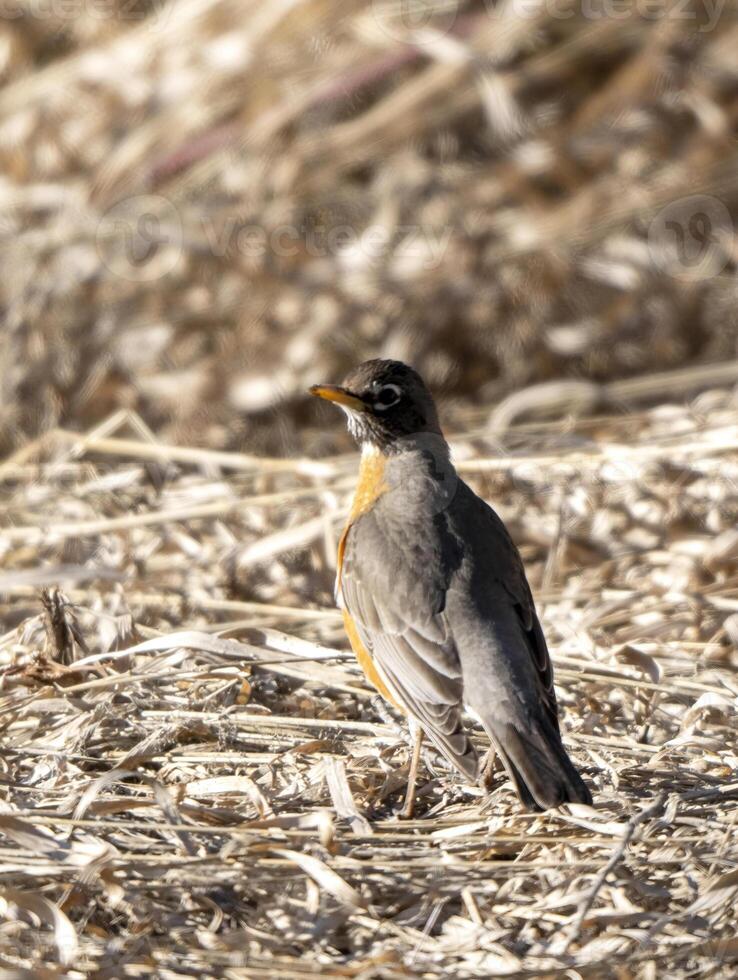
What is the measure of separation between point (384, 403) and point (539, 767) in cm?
154

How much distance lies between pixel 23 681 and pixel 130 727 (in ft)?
1.41

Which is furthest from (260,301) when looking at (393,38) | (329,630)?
(329,630)

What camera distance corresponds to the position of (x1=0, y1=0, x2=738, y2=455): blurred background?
7.58 metres

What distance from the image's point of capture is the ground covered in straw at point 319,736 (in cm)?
319

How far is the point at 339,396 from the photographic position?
4590 mm

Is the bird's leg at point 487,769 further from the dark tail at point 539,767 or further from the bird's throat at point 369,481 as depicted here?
the bird's throat at point 369,481

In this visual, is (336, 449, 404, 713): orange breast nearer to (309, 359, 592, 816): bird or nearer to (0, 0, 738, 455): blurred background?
(309, 359, 592, 816): bird

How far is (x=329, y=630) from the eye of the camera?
5.18 meters

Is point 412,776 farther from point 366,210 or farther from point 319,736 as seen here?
point 366,210

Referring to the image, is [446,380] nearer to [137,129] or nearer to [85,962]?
[137,129]

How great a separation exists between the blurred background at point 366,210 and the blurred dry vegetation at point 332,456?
0.02m

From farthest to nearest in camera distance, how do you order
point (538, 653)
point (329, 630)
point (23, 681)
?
point (329, 630)
point (23, 681)
point (538, 653)

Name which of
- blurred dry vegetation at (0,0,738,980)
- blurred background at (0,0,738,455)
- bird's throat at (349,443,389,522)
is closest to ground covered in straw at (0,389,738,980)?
blurred dry vegetation at (0,0,738,980)

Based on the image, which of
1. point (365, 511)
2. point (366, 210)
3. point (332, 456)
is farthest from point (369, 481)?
point (366, 210)
